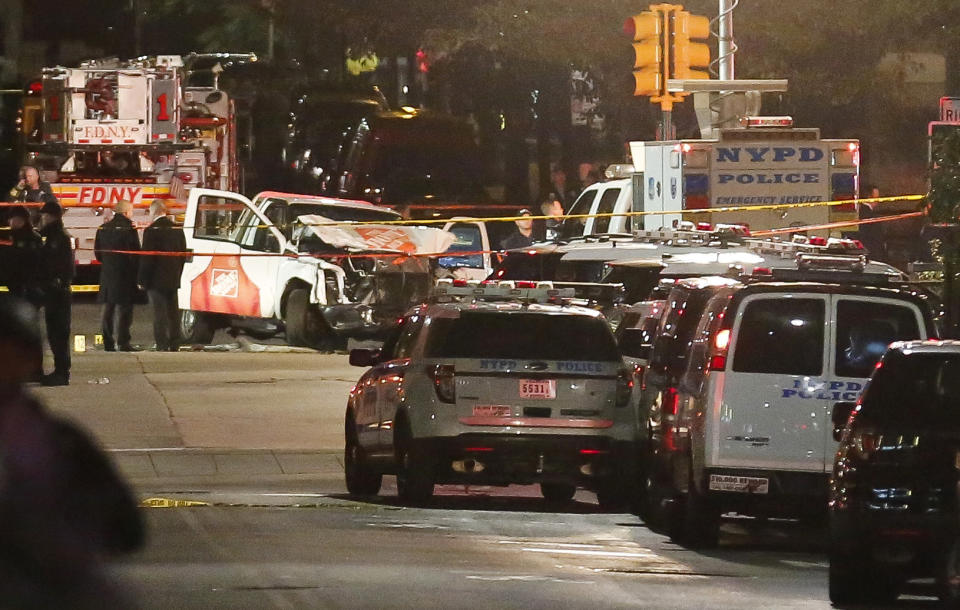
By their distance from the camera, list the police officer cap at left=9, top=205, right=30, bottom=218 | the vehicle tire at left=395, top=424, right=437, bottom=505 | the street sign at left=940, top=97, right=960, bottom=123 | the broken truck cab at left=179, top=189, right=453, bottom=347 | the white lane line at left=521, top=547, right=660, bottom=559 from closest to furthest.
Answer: the white lane line at left=521, top=547, right=660, bottom=559 < the vehicle tire at left=395, top=424, right=437, bottom=505 < the street sign at left=940, top=97, right=960, bottom=123 < the police officer cap at left=9, top=205, right=30, bottom=218 < the broken truck cab at left=179, top=189, right=453, bottom=347

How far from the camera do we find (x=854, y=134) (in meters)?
40.8

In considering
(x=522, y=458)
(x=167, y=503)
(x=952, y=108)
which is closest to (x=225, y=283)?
(x=952, y=108)

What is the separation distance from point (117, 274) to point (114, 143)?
689 centimetres

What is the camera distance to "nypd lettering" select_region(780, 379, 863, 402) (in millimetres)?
12500

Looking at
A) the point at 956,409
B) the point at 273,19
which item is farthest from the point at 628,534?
the point at 273,19

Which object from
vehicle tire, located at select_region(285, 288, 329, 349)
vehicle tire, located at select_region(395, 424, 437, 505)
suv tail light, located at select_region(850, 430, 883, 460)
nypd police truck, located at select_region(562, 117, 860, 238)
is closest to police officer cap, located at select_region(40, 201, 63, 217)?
vehicle tire, located at select_region(285, 288, 329, 349)

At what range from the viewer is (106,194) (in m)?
31.4

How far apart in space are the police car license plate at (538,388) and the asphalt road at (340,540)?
807 millimetres

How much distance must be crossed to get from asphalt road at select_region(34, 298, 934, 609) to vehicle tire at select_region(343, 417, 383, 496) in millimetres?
165

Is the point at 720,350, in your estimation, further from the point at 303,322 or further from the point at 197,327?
the point at 197,327

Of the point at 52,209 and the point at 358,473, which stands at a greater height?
the point at 52,209

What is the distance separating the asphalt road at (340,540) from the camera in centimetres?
1039

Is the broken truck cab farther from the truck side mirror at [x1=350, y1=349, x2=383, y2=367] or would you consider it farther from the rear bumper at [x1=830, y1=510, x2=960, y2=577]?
the rear bumper at [x1=830, y1=510, x2=960, y2=577]

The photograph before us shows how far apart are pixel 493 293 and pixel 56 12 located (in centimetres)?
4345
